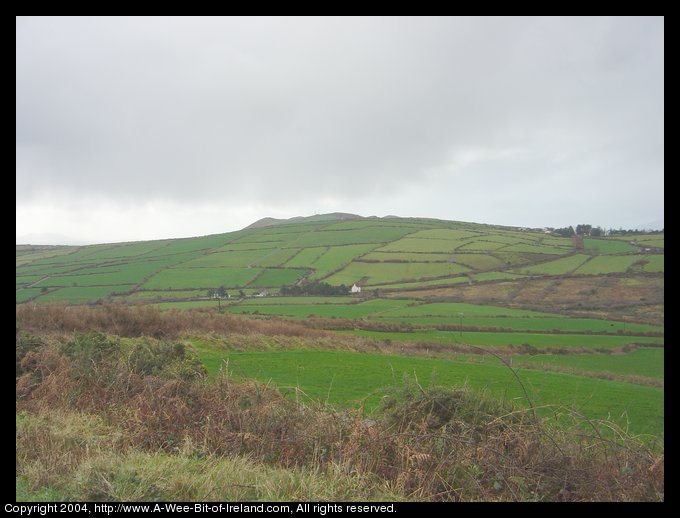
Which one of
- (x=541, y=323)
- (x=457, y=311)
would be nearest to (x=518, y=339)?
(x=541, y=323)

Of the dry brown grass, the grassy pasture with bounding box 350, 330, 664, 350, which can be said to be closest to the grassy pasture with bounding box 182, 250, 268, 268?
the grassy pasture with bounding box 350, 330, 664, 350

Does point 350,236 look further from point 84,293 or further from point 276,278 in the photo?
point 84,293

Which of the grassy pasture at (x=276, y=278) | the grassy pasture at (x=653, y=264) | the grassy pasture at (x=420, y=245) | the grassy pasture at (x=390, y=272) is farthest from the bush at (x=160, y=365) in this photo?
the grassy pasture at (x=420, y=245)

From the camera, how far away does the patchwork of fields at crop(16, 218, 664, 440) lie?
18266mm

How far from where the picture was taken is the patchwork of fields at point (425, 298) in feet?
59.9

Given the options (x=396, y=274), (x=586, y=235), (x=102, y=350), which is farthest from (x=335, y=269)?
(x=586, y=235)

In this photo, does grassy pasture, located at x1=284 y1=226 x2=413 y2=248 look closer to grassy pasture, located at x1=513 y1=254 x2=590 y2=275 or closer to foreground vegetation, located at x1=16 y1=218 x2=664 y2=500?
foreground vegetation, located at x1=16 y1=218 x2=664 y2=500

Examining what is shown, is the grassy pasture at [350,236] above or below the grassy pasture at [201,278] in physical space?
above

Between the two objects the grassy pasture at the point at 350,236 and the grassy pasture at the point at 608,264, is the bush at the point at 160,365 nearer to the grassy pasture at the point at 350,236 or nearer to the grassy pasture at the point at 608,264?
the grassy pasture at the point at 608,264

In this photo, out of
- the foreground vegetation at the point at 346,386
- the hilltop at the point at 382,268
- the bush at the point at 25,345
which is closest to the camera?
the foreground vegetation at the point at 346,386

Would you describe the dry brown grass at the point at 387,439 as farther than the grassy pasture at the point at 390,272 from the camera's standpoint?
No

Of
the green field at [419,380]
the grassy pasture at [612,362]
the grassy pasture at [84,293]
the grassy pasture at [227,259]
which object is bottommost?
the grassy pasture at [612,362]
